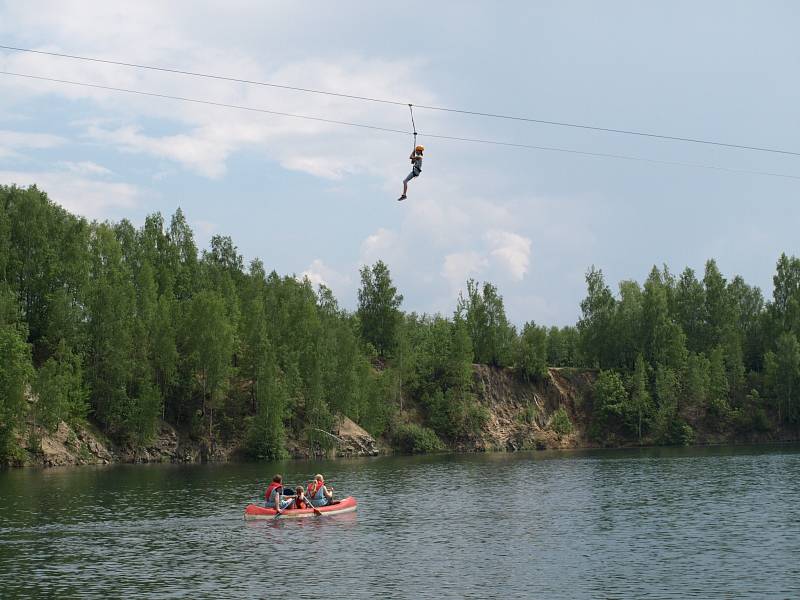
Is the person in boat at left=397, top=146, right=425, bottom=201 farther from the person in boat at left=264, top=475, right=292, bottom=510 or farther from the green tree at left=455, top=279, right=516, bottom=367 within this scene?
the green tree at left=455, top=279, right=516, bottom=367

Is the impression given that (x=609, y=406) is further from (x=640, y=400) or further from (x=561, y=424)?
(x=561, y=424)

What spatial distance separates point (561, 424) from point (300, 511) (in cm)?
10328

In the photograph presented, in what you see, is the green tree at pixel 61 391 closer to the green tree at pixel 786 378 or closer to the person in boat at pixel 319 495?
the person in boat at pixel 319 495

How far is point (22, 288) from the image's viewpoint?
4338 inches

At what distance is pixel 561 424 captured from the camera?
15412 centimetres

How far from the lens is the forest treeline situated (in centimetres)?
10712

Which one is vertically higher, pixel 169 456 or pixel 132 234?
pixel 132 234

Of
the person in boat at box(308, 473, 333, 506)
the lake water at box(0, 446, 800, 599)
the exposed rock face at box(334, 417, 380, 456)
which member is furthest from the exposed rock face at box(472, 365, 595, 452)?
the person in boat at box(308, 473, 333, 506)

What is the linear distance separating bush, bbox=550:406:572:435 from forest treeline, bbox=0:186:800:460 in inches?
228

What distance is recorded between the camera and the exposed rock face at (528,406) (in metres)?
150

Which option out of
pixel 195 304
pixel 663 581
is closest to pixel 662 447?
pixel 195 304

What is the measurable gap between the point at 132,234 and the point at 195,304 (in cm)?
2875

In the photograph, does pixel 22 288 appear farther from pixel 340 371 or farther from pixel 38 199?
pixel 340 371

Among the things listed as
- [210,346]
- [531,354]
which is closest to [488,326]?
[531,354]
